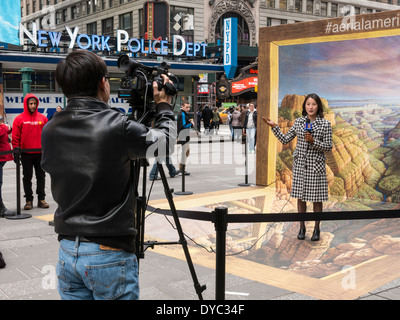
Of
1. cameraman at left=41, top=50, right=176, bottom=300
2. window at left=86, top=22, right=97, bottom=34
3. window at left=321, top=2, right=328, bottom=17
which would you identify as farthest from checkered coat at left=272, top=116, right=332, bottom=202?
window at left=321, top=2, right=328, bottom=17

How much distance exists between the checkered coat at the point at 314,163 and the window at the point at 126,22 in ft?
140

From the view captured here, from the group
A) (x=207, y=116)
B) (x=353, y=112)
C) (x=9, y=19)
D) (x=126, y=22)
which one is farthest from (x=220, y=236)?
(x=126, y=22)

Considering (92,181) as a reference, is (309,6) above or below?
above

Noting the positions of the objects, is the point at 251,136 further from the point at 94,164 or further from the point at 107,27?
the point at 107,27

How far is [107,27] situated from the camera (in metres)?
49.5

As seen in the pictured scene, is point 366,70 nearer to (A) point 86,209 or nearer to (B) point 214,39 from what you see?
(A) point 86,209

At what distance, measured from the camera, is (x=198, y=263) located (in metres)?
5.16

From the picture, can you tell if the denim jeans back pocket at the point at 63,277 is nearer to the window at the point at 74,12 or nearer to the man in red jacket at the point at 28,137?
the man in red jacket at the point at 28,137

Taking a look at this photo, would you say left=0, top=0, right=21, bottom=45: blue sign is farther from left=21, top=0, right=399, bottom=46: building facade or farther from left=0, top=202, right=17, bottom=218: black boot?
left=21, top=0, right=399, bottom=46: building facade

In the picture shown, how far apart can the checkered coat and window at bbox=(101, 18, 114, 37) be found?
149 ft

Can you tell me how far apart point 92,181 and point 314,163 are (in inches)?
169

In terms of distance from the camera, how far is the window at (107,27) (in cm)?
4856
